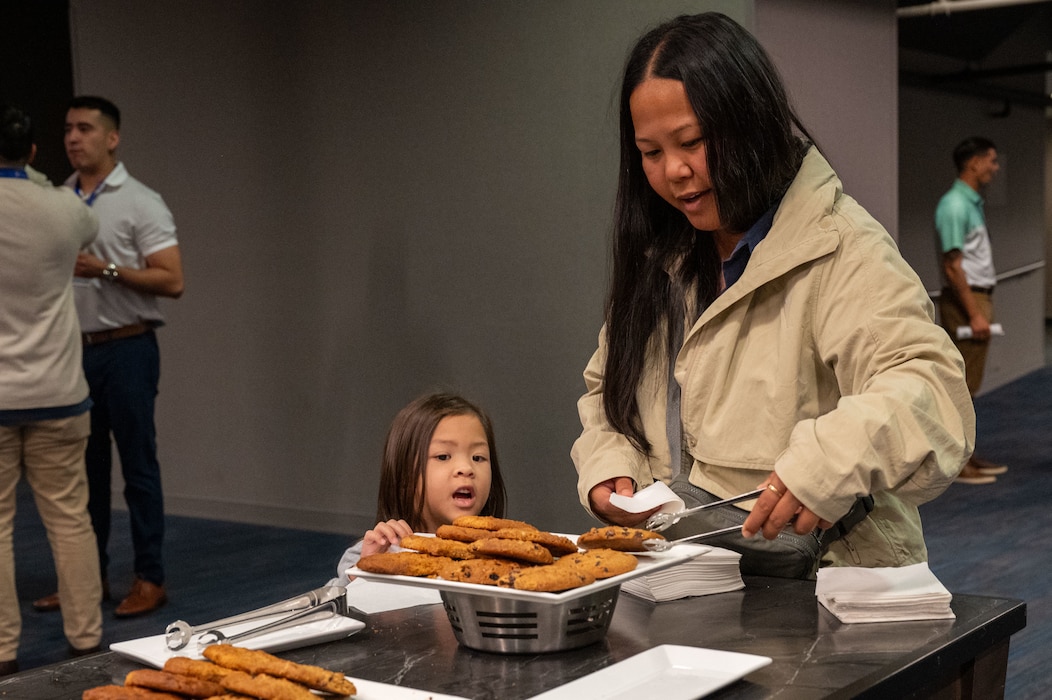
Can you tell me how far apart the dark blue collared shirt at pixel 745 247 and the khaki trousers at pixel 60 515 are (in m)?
2.63

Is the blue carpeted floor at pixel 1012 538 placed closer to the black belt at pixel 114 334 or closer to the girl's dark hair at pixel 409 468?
the girl's dark hair at pixel 409 468

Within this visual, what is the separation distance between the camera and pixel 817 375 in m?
1.73

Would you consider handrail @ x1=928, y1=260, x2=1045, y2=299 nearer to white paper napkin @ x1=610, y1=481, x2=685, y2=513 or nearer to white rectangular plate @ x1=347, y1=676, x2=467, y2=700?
white paper napkin @ x1=610, y1=481, x2=685, y2=513

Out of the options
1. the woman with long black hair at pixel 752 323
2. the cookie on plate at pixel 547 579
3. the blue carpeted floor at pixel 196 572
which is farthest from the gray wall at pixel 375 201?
the cookie on plate at pixel 547 579

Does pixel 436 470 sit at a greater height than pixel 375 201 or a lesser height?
lesser

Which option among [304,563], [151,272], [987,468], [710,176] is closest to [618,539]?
[710,176]

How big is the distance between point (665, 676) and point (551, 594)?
142mm

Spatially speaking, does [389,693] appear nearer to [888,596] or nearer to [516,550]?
[516,550]

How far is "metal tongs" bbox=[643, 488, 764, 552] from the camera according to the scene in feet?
4.83

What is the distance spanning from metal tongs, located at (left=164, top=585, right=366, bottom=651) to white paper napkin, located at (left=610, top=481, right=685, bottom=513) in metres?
0.38

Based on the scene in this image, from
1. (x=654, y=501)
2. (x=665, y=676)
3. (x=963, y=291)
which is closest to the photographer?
(x=665, y=676)

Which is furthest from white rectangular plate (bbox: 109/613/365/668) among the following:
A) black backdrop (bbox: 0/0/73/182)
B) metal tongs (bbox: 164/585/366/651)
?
black backdrop (bbox: 0/0/73/182)

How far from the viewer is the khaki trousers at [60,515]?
3707mm

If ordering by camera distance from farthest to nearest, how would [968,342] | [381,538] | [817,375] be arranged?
[968,342] < [381,538] < [817,375]
